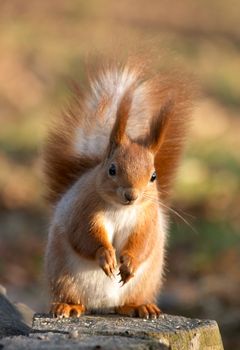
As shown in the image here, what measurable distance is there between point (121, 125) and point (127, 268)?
0.41m

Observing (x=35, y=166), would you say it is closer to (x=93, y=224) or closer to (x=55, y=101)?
(x=55, y=101)

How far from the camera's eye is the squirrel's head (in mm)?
2889

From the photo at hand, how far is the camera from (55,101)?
29.0 feet

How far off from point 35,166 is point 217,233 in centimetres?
164

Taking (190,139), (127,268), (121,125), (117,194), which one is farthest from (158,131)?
(190,139)

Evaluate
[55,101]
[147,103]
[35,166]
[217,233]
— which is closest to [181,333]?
[147,103]

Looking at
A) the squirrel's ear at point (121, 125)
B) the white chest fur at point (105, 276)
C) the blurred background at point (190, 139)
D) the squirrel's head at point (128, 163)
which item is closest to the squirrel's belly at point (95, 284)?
the white chest fur at point (105, 276)

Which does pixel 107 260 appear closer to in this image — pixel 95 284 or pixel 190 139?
pixel 95 284

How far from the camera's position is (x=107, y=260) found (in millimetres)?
2924

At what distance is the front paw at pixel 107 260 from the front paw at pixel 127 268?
0.9 inches

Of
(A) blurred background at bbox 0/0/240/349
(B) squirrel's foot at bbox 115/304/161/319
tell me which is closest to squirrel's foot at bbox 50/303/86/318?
(B) squirrel's foot at bbox 115/304/161/319

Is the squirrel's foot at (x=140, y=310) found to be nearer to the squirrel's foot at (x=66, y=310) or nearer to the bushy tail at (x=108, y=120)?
the squirrel's foot at (x=66, y=310)

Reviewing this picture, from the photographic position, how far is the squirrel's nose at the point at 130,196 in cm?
285

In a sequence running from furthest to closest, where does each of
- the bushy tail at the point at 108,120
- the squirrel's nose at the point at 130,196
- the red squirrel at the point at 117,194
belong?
the bushy tail at the point at 108,120 → the red squirrel at the point at 117,194 → the squirrel's nose at the point at 130,196
